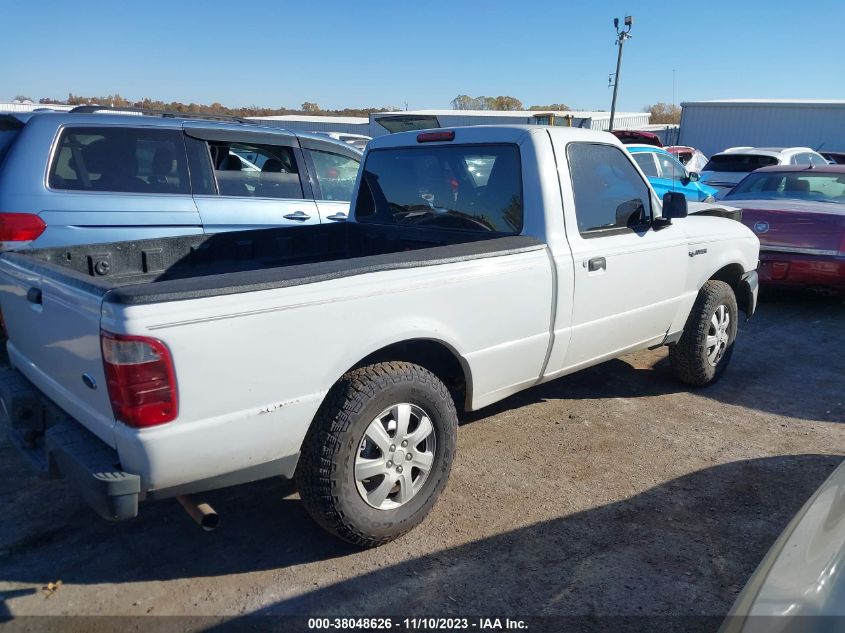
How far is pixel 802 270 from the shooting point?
730 cm

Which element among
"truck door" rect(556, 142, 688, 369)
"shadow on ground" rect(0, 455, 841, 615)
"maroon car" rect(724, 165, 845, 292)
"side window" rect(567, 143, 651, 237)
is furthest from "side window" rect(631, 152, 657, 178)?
"shadow on ground" rect(0, 455, 841, 615)

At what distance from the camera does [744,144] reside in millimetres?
29766

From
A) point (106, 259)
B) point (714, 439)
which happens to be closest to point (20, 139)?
point (106, 259)

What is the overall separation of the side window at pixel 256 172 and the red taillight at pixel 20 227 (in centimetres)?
148

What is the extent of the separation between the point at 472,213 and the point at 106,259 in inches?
82.3

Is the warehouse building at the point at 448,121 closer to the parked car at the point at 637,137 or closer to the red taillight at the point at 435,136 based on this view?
the parked car at the point at 637,137

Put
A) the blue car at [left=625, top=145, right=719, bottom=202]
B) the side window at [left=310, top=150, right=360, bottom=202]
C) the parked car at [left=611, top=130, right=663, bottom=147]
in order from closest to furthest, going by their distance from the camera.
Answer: the side window at [left=310, top=150, right=360, bottom=202] < the blue car at [left=625, top=145, right=719, bottom=202] < the parked car at [left=611, top=130, right=663, bottom=147]

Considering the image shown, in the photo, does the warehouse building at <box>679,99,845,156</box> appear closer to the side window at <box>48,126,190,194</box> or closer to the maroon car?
the maroon car

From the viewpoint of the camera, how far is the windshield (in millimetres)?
8195

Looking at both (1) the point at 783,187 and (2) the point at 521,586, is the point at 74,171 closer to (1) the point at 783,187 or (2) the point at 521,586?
(2) the point at 521,586

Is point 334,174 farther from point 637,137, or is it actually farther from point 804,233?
point 637,137

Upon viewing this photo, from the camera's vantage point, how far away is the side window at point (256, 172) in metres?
5.88

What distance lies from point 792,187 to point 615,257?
572cm

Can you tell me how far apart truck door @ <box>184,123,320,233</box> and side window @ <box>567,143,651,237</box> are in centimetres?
270
